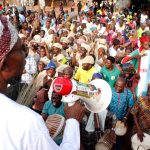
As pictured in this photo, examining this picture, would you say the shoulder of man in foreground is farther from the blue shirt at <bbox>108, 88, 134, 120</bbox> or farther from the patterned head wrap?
the blue shirt at <bbox>108, 88, 134, 120</bbox>

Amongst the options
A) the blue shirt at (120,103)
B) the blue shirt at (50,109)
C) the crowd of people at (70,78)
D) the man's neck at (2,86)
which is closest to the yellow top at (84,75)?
the crowd of people at (70,78)

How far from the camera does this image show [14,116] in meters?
1.40

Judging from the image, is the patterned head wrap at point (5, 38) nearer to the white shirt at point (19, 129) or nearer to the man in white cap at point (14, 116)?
the man in white cap at point (14, 116)

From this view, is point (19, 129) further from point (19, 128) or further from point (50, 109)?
point (50, 109)

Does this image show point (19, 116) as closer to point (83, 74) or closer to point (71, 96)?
point (71, 96)

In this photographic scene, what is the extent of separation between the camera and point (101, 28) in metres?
14.7

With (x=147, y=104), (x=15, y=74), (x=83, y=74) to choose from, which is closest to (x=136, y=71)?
(x=83, y=74)

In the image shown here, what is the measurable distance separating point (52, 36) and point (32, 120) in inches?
402

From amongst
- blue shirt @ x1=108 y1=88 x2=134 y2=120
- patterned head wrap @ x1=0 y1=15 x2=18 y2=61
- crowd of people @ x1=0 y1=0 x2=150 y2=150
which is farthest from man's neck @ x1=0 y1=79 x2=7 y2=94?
blue shirt @ x1=108 y1=88 x2=134 y2=120

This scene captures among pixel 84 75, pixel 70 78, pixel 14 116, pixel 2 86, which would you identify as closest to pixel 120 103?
pixel 70 78

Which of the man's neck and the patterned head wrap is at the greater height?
the patterned head wrap

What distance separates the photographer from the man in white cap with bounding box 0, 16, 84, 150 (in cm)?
139

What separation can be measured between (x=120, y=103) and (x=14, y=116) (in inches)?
155

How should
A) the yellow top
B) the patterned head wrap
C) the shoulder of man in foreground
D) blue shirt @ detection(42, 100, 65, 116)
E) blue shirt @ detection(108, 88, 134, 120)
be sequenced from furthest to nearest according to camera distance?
1. the yellow top
2. blue shirt @ detection(108, 88, 134, 120)
3. blue shirt @ detection(42, 100, 65, 116)
4. the patterned head wrap
5. the shoulder of man in foreground
